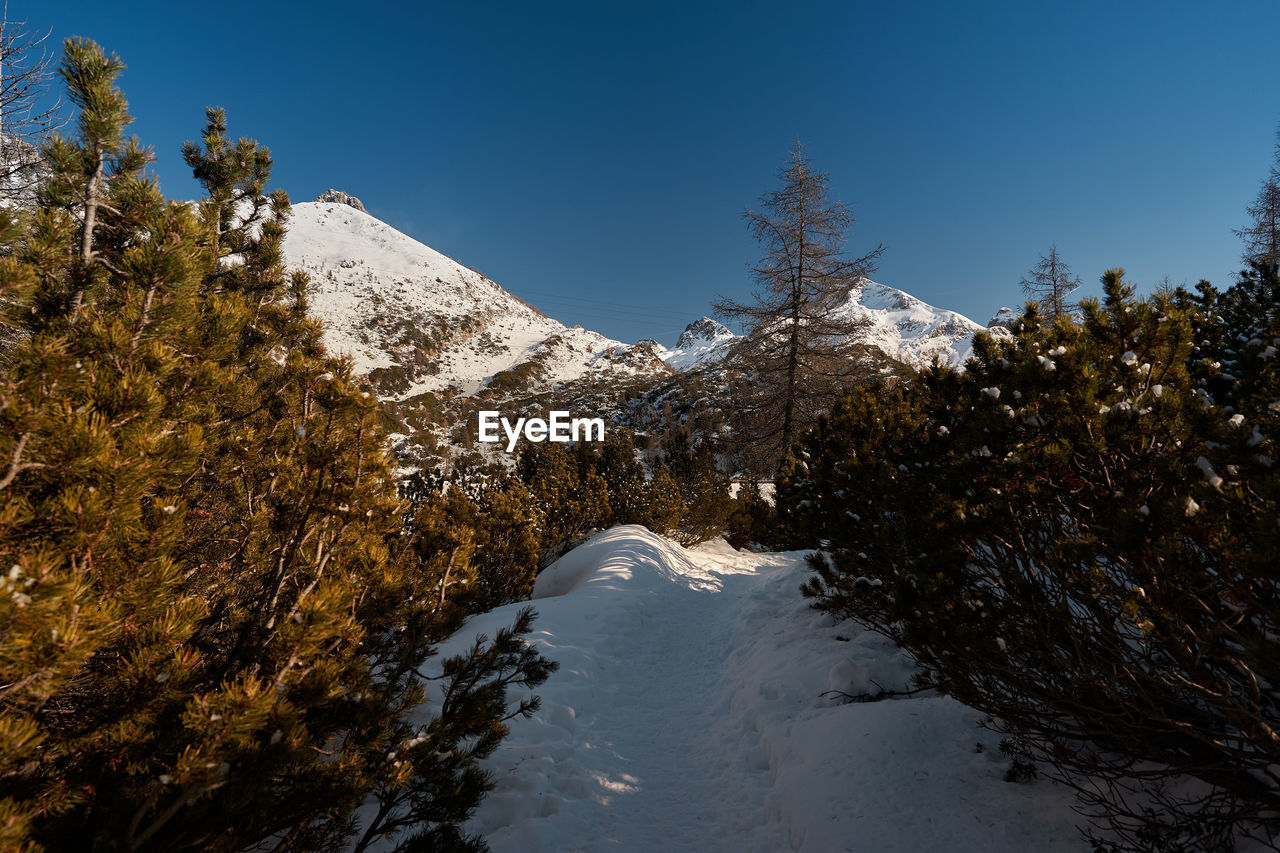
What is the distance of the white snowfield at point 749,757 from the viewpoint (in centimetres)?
281

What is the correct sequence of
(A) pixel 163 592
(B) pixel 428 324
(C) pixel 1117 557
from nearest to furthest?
(A) pixel 163 592, (C) pixel 1117 557, (B) pixel 428 324

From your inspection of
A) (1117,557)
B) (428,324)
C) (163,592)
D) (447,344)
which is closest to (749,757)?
(1117,557)

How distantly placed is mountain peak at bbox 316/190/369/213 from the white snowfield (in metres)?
149

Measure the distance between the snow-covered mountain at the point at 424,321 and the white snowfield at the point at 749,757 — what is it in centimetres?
7236

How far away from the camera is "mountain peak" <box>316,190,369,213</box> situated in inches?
4852

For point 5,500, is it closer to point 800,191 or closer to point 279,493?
point 279,493

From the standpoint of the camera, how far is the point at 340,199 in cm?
12569

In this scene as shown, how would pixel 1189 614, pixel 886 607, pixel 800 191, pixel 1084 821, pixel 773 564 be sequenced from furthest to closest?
pixel 800 191, pixel 773 564, pixel 886 607, pixel 1084 821, pixel 1189 614

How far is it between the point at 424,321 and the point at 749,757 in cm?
10066

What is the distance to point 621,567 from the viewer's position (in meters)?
8.84

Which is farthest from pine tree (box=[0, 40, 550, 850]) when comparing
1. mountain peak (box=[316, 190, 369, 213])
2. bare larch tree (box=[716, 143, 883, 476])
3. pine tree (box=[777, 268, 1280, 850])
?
mountain peak (box=[316, 190, 369, 213])

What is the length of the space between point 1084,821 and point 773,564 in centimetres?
958

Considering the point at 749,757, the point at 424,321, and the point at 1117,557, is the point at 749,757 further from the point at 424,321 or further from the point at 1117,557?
the point at 424,321

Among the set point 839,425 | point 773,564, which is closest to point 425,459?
point 773,564
